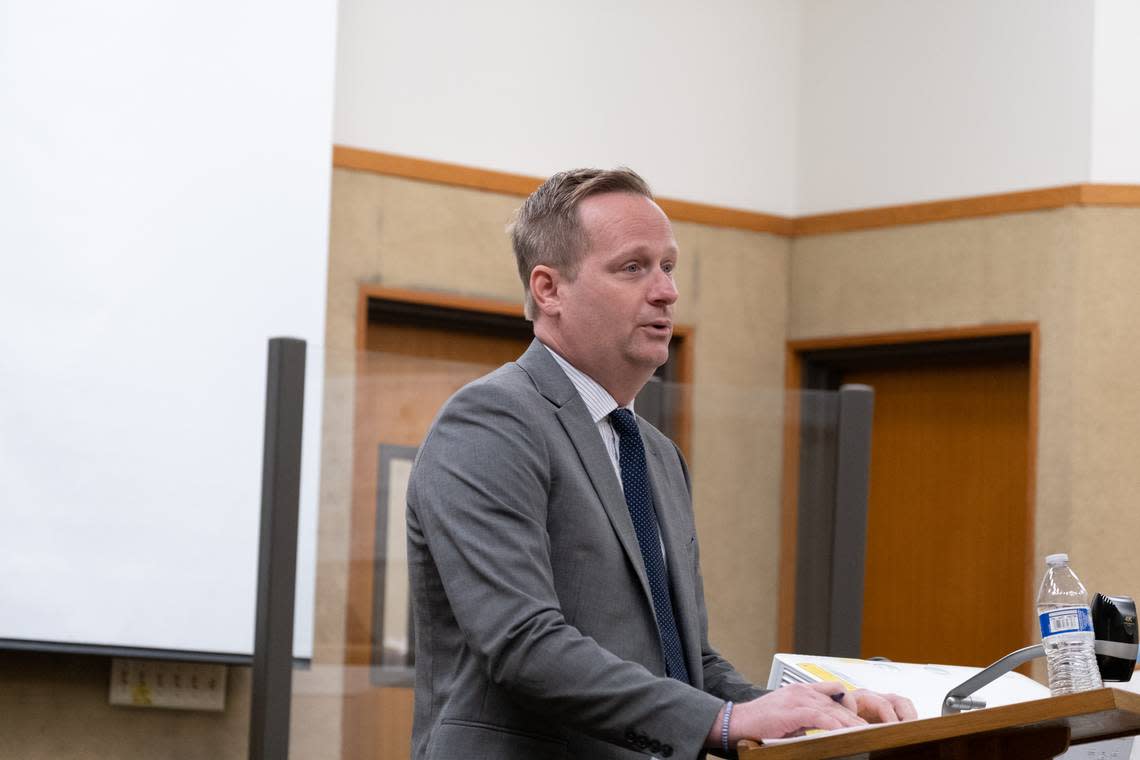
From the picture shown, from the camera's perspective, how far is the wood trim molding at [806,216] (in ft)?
14.8

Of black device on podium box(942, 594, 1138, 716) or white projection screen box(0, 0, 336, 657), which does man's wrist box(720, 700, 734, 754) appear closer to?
black device on podium box(942, 594, 1138, 716)

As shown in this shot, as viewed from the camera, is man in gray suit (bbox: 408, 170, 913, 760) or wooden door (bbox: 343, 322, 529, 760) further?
wooden door (bbox: 343, 322, 529, 760)

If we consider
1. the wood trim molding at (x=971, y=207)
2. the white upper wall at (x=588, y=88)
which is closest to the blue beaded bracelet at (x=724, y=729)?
the white upper wall at (x=588, y=88)

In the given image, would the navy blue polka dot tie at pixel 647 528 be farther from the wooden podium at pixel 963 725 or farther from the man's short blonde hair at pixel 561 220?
the wooden podium at pixel 963 725

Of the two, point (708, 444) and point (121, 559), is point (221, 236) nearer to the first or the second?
point (121, 559)

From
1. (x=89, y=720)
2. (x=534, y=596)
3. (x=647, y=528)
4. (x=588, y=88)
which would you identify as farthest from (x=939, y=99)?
(x=534, y=596)

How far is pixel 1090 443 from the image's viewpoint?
446 cm

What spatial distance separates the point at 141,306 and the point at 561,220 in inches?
78.8

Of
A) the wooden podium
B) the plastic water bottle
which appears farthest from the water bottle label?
the wooden podium

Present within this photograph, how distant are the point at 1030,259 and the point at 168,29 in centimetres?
255

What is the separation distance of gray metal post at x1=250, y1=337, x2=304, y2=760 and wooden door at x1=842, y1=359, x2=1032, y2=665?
7.69ft

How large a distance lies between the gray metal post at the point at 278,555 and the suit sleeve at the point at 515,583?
4.88 feet

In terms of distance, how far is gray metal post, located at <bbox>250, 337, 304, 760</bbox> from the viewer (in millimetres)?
3230

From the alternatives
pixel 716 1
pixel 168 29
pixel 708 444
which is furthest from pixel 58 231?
pixel 716 1
